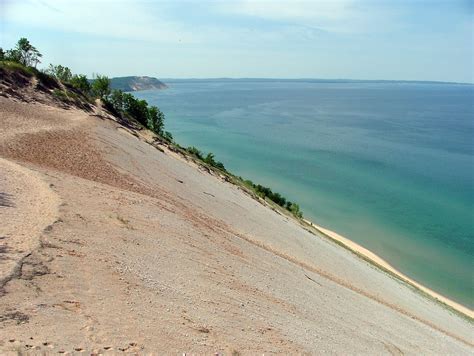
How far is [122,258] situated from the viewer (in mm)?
12898

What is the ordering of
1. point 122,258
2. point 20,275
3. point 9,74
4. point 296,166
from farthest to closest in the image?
point 296,166 → point 9,74 → point 122,258 → point 20,275

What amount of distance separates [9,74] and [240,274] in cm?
2925

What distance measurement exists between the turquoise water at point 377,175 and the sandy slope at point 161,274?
14.4m

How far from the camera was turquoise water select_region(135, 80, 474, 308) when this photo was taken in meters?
41.2

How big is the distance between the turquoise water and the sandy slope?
47.1ft

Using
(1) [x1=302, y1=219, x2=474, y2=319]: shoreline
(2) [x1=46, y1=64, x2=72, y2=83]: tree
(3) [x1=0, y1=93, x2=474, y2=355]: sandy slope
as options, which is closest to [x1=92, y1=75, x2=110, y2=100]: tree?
(2) [x1=46, y1=64, x2=72, y2=83]: tree

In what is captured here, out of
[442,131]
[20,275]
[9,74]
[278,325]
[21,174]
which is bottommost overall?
[278,325]

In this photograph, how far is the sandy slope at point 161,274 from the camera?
9.51m

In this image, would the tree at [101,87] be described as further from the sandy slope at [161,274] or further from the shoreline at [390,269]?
the shoreline at [390,269]

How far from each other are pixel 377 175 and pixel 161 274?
58.3 meters

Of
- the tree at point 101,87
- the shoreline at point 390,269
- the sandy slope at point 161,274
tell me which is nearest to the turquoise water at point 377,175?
the shoreline at point 390,269

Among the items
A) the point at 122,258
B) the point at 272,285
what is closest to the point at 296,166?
the point at 272,285

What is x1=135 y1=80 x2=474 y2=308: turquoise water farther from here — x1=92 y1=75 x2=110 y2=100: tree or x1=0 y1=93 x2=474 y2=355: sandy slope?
x1=92 y1=75 x2=110 y2=100: tree

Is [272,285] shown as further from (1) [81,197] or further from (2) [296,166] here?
(2) [296,166]
